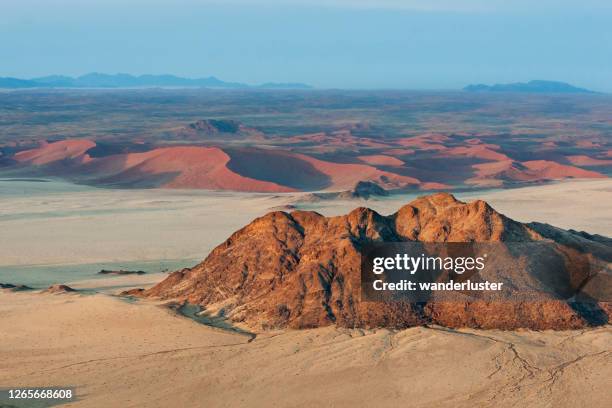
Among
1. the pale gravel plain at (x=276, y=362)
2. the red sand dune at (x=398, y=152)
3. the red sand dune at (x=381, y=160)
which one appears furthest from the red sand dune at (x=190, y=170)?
the pale gravel plain at (x=276, y=362)

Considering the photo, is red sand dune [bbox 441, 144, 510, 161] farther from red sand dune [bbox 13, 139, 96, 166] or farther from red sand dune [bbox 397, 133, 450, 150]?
red sand dune [bbox 13, 139, 96, 166]

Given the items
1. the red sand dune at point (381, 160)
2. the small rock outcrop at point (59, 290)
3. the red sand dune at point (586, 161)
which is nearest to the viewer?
the small rock outcrop at point (59, 290)

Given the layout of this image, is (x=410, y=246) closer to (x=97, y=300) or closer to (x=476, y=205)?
(x=476, y=205)

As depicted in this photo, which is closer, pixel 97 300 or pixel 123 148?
pixel 97 300

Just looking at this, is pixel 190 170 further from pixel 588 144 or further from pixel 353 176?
pixel 588 144

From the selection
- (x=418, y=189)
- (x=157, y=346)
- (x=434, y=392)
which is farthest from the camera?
(x=418, y=189)

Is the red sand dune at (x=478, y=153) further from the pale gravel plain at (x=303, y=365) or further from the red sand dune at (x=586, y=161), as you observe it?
the pale gravel plain at (x=303, y=365)

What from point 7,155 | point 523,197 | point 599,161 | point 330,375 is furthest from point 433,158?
point 330,375
